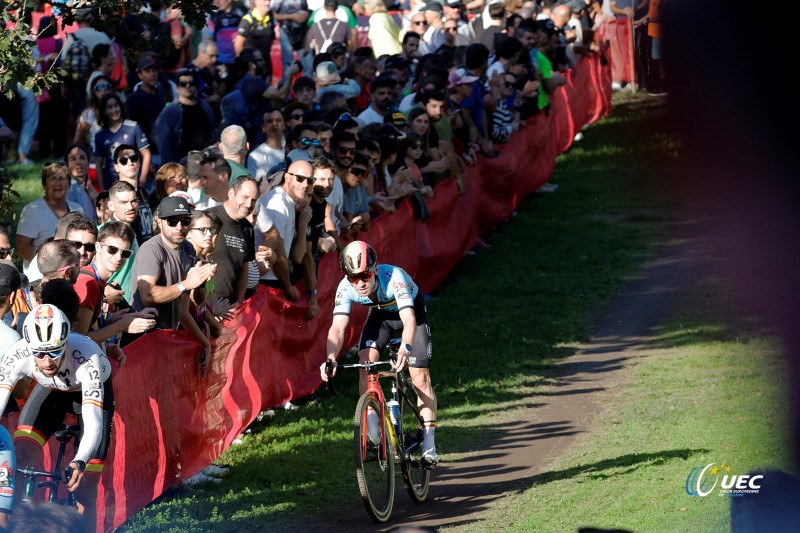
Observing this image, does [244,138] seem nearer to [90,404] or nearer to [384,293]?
[384,293]

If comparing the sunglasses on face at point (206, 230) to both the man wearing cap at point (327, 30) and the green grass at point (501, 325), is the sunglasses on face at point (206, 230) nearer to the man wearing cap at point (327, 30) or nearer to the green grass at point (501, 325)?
the green grass at point (501, 325)

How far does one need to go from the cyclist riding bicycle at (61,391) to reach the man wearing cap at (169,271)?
1756 millimetres

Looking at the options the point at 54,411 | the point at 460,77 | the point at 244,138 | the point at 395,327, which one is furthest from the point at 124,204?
the point at 460,77

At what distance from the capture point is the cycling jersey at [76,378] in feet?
18.9

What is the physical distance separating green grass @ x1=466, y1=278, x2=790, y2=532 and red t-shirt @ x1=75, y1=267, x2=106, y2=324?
2.99 m

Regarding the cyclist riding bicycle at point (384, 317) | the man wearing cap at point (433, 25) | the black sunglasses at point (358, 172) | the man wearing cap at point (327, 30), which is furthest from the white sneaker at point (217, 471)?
the man wearing cap at point (433, 25)

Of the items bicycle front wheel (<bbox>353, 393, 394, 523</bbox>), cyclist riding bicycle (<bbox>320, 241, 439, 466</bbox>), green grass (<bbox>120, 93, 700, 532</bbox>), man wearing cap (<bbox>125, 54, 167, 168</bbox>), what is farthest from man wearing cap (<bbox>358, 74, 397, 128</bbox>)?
bicycle front wheel (<bbox>353, 393, 394, 523</bbox>)

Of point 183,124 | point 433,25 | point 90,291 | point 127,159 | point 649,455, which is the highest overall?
point 433,25

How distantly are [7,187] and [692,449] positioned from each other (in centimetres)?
583

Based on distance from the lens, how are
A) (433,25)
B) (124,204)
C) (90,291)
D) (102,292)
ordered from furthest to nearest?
(433,25) → (124,204) → (102,292) → (90,291)

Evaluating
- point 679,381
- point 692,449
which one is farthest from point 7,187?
point 679,381

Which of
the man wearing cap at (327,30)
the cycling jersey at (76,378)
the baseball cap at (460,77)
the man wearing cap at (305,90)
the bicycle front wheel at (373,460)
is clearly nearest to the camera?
the cycling jersey at (76,378)

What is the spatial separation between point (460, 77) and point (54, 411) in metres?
12.5

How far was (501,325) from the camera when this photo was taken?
14172mm
